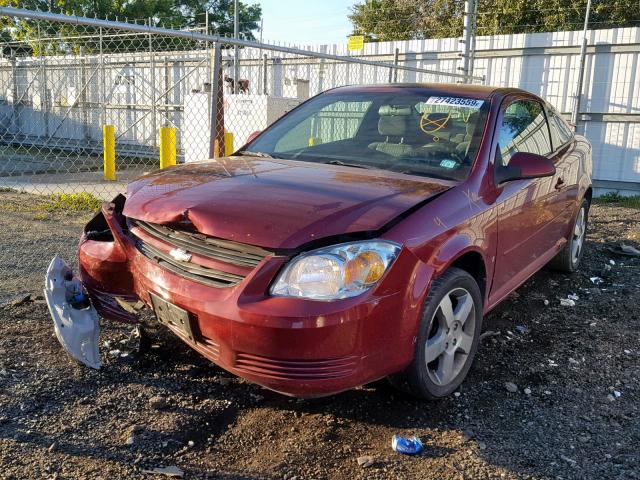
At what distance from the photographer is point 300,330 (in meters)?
2.46

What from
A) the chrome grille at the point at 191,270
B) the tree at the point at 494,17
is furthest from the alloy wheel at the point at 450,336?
the tree at the point at 494,17

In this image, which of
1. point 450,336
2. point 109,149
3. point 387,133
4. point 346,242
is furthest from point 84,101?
point 346,242

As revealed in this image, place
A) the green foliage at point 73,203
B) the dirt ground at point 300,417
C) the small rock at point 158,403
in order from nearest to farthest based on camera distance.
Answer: the dirt ground at point 300,417
the small rock at point 158,403
the green foliage at point 73,203

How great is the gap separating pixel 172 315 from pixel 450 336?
145cm

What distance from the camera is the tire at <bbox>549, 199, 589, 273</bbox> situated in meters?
5.52

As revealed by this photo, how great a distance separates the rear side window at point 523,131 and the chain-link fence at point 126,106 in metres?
1.15

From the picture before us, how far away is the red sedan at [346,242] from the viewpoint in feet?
8.36

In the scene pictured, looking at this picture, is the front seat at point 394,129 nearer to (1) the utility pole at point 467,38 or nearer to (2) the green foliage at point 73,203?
(2) the green foliage at point 73,203

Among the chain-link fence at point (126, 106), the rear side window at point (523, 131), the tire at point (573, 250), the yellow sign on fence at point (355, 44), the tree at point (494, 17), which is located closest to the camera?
the rear side window at point (523, 131)

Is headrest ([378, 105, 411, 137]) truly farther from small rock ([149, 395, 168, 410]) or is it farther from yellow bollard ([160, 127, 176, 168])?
yellow bollard ([160, 127, 176, 168])

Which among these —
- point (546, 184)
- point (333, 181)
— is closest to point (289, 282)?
point (333, 181)

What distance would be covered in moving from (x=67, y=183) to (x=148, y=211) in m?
9.29

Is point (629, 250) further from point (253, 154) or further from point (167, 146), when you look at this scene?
point (167, 146)

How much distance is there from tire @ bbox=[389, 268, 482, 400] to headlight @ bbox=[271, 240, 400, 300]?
439mm
